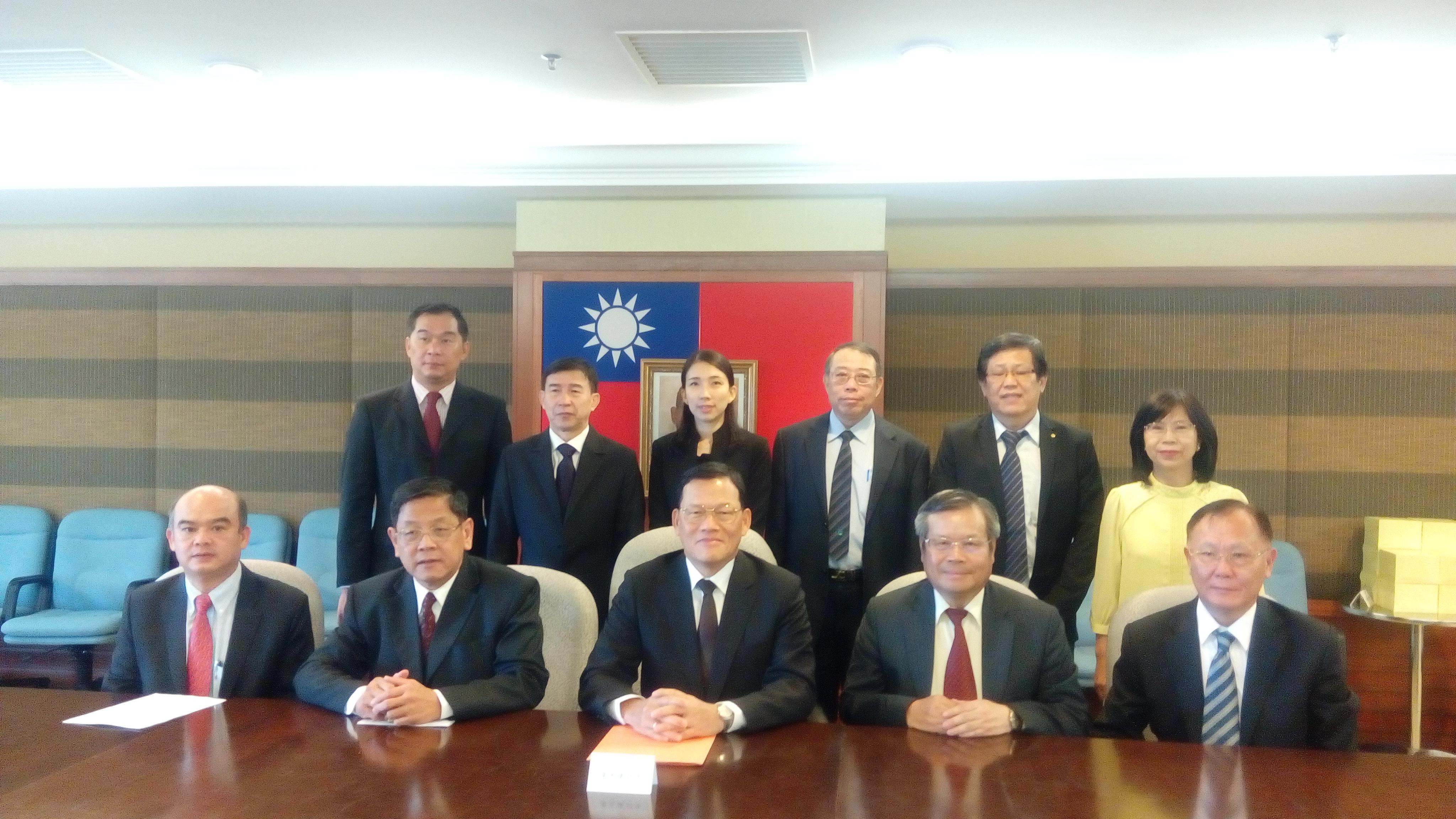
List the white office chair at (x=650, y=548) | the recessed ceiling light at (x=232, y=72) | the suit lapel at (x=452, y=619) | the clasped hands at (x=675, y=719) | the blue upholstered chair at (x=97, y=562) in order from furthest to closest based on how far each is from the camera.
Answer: the blue upholstered chair at (x=97, y=562)
the recessed ceiling light at (x=232, y=72)
the white office chair at (x=650, y=548)
the suit lapel at (x=452, y=619)
the clasped hands at (x=675, y=719)

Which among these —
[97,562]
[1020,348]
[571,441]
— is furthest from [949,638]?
[97,562]

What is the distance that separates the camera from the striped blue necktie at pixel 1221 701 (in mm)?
2369

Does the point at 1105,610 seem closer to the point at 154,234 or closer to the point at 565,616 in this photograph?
the point at 565,616

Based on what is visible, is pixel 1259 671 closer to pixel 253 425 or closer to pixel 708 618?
pixel 708 618

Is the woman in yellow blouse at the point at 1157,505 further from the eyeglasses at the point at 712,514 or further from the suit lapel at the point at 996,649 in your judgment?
the eyeglasses at the point at 712,514

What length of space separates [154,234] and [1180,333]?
18.5ft

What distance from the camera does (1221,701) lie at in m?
2.39

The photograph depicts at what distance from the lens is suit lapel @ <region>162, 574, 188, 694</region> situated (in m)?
2.69

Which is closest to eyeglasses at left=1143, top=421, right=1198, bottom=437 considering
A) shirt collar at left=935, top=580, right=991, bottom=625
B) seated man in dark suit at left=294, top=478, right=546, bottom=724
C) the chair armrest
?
shirt collar at left=935, top=580, right=991, bottom=625

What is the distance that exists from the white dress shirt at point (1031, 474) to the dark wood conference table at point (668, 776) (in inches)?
49.6

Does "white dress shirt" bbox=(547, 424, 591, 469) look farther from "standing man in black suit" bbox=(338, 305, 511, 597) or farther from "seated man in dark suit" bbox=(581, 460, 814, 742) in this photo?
"seated man in dark suit" bbox=(581, 460, 814, 742)

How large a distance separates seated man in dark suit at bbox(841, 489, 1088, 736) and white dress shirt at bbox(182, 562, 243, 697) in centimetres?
164

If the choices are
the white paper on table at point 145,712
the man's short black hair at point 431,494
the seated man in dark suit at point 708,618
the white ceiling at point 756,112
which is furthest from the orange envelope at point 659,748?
the white ceiling at point 756,112

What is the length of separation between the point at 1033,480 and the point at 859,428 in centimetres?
59
